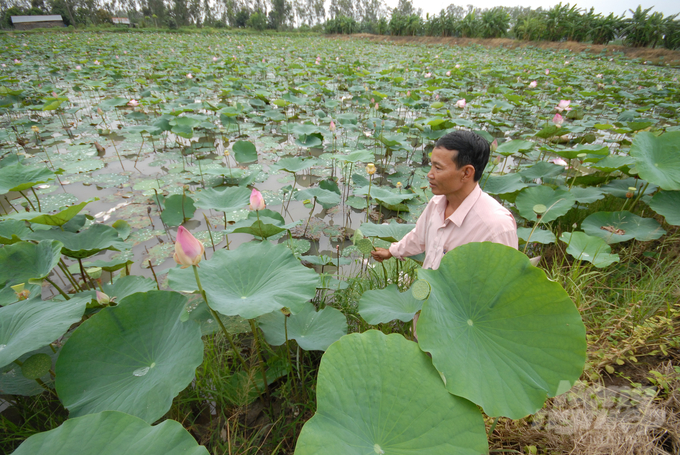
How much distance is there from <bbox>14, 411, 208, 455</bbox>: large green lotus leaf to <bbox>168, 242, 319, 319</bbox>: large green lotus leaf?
36 cm

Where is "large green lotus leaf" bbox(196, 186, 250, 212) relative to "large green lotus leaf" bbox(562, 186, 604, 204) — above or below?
above

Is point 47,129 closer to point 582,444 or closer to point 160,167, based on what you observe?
point 160,167

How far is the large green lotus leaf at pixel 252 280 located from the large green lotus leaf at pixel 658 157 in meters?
2.52

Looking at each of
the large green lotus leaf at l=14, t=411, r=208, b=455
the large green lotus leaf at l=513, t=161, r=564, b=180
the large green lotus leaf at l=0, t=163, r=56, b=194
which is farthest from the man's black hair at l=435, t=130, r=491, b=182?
the large green lotus leaf at l=0, t=163, r=56, b=194

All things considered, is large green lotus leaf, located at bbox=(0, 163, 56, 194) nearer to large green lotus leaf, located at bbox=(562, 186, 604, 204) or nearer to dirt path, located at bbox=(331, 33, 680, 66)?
large green lotus leaf, located at bbox=(562, 186, 604, 204)

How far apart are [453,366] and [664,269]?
2.06 metres

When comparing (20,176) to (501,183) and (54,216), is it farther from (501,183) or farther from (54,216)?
(501,183)

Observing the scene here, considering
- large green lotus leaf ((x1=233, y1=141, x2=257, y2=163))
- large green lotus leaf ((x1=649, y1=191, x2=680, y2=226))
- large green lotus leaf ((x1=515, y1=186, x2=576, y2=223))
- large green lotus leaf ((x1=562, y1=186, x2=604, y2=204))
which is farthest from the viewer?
large green lotus leaf ((x1=233, y1=141, x2=257, y2=163))

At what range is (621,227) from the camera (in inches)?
90.7

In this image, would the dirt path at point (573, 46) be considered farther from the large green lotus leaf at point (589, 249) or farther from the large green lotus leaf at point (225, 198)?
the large green lotus leaf at point (225, 198)

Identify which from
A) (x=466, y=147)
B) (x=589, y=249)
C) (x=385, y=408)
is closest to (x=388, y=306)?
(x=385, y=408)

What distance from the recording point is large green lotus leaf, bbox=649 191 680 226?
7.01 ft

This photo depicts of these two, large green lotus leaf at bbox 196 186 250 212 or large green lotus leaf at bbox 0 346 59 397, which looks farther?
large green lotus leaf at bbox 196 186 250 212

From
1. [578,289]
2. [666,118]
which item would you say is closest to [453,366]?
[578,289]
